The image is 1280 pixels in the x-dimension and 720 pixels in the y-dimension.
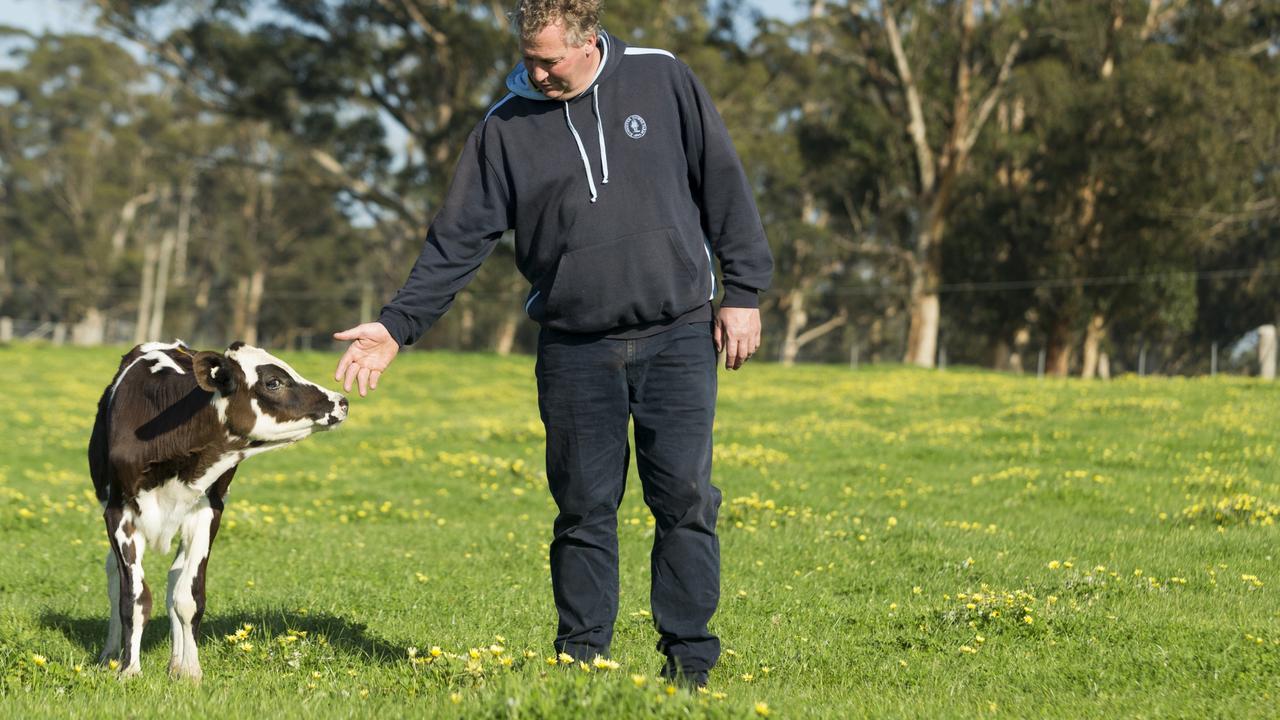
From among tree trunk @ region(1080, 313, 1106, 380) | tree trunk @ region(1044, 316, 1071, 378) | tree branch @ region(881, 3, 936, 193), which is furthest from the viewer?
tree trunk @ region(1080, 313, 1106, 380)

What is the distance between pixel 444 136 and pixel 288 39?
558cm

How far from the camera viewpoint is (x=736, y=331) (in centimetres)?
505

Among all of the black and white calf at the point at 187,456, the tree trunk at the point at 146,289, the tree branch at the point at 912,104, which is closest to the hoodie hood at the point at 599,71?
the black and white calf at the point at 187,456

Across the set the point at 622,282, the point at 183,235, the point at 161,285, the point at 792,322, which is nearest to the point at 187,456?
the point at 622,282

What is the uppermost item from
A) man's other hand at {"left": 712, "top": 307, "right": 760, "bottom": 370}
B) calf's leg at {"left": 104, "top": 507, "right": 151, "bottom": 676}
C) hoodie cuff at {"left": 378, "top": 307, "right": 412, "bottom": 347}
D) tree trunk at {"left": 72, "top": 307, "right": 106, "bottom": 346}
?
man's other hand at {"left": 712, "top": 307, "right": 760, "bottom": 370}

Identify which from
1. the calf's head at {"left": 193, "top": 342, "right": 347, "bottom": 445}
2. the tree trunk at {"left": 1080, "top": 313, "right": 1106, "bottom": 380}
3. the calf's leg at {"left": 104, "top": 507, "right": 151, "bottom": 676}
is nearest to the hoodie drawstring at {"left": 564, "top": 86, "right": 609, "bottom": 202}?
the calf's head at {"left": 193, "top": 342, "right": 347, "bottom": 445}

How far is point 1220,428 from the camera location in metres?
16.3

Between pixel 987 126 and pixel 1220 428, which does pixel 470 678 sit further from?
pixel 987 126

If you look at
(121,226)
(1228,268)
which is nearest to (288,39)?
(121,226)

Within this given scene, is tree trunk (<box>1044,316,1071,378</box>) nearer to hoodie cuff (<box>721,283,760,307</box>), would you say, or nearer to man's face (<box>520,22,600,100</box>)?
hoodie cuff (<box>721,283,760,307</box>)

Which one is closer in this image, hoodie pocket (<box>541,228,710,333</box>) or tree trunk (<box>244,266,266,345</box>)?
hoodie pocket (<box>541,228,710,333</box>)

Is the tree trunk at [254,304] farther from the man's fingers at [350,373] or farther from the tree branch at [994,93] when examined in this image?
the man's fingers at [350,373]

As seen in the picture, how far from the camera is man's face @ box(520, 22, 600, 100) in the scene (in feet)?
15.5

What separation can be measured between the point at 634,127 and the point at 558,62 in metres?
0.38
